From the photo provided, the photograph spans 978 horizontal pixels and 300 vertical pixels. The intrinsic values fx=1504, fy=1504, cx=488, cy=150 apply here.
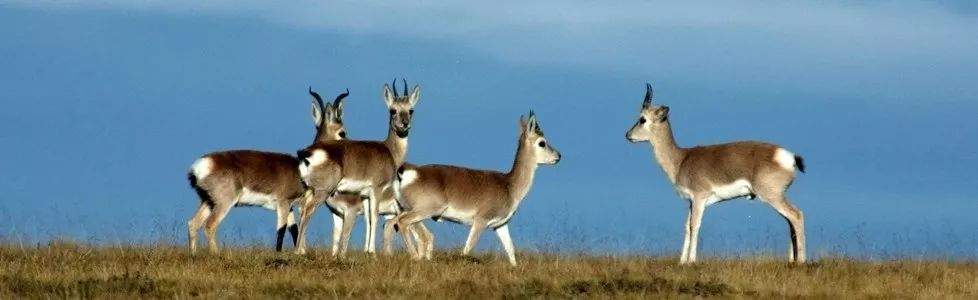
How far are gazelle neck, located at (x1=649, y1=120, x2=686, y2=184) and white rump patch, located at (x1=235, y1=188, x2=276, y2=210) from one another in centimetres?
534

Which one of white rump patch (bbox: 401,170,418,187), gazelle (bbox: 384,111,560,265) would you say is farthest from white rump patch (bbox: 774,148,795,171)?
white rump patch (bbox: 401,170,418,187)

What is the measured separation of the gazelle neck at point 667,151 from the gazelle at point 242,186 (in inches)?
194

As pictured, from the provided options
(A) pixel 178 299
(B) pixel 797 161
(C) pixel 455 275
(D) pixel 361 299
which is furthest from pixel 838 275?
(A) pixel 178 299

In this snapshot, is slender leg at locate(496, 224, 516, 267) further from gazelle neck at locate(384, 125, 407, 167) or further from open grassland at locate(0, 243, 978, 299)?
gazelle neck at locate(384, 125, 407, 167)

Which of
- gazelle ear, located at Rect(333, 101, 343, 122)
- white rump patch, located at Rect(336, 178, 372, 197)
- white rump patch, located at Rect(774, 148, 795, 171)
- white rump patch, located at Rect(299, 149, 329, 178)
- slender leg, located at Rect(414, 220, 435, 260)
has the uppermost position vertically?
gazelle ear, located at Rect(333, 101, 343, 122)

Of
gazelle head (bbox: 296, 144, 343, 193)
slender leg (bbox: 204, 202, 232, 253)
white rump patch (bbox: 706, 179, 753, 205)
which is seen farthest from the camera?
white rump patch (bbox: 706, 179, 753, 205)

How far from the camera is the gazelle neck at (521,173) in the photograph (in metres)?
19.5

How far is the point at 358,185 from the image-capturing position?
19312 millimetres

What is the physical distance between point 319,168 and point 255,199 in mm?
1631

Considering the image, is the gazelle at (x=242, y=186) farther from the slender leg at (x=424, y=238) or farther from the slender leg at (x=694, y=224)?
the slender leg at (x=694, y=224)

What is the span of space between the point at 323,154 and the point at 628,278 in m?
5.36

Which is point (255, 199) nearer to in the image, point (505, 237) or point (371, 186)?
point (371, 186)

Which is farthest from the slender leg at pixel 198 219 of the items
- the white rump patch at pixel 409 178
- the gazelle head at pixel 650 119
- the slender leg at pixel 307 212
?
the gazelle head at pixel 650 119

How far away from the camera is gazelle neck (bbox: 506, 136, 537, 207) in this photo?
1945cm
